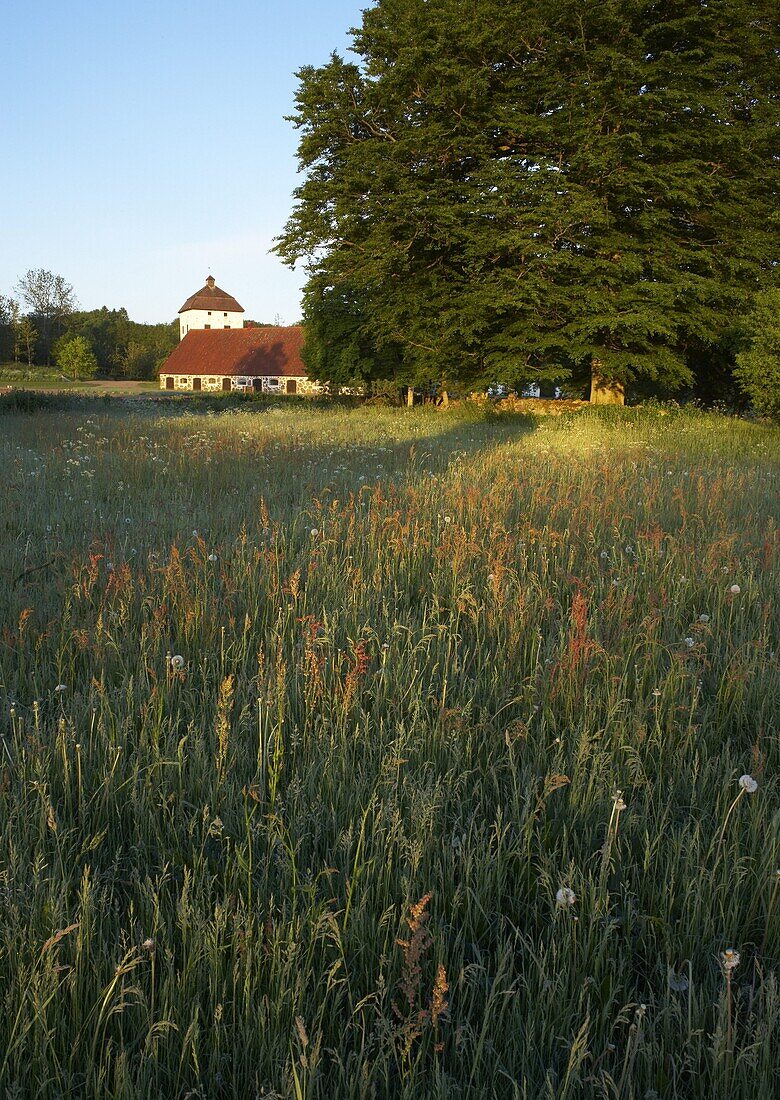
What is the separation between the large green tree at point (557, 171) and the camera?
21547 millimetres

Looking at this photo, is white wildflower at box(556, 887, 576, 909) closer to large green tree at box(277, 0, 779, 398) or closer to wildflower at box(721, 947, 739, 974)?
wildflower at box(721, 947, 739, 974)

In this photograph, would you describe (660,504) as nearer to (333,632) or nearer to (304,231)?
(333,632)

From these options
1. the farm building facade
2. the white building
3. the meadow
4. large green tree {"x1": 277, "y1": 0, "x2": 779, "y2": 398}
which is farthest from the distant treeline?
the meadow

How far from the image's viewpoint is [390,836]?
1939 millimetres

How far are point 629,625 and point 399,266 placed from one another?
956 inches

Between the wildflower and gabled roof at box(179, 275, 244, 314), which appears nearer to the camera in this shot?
the wildflower

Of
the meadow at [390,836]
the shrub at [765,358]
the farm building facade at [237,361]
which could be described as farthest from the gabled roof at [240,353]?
the meadow at [390,836]

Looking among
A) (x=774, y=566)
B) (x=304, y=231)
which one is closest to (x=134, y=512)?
(x=774, y=566)

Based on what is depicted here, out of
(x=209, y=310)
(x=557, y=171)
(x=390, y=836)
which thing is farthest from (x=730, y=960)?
(x=209, y=310)

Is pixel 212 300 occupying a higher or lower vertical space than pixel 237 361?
higher

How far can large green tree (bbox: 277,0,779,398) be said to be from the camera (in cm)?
2155

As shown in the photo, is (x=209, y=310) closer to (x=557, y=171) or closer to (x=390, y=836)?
(x=557, y=171)

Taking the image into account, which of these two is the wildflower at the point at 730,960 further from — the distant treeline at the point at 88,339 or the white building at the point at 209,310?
the white building at the point at 209,310

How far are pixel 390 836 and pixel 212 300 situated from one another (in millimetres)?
125892
